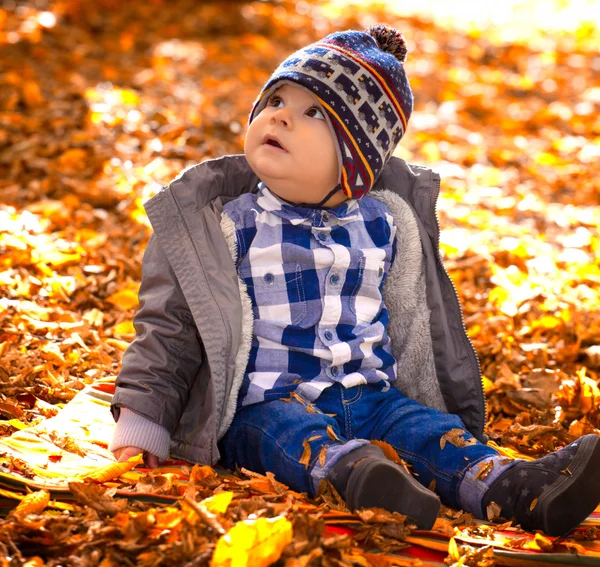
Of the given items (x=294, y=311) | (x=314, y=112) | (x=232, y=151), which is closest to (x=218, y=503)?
(x=294, y=311)

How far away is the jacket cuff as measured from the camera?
2584mm

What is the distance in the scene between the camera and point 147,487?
2.37 meters

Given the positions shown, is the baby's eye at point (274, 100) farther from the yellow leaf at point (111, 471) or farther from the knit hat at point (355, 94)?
the yellow leaf at point (111, 471)

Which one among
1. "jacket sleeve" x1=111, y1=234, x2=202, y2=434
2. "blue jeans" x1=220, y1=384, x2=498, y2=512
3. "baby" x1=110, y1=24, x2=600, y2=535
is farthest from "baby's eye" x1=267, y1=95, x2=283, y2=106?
"blue jeans" x1=220, y1=384, x2=498, y2=512

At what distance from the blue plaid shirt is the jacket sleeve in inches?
8.1

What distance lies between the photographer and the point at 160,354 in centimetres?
263

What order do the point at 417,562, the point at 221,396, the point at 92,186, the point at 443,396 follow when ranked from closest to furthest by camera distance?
1. the point at 417,562
2. the point at 221,396
3. the point at 443,396
4. the point at 92,186

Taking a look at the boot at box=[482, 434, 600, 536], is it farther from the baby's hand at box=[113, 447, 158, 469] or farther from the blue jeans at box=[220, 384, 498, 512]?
the baby's hand at box=[113, 447, 158, 469]

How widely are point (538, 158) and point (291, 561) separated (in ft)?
17.5

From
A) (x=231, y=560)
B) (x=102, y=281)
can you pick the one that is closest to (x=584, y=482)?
(x=231, y=560)

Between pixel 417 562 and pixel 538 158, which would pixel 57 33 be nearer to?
pixel 538 158

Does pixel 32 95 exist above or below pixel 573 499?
above

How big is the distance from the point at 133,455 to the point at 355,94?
4.39 ft

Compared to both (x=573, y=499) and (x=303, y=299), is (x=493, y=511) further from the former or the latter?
(x=303, y=299)
